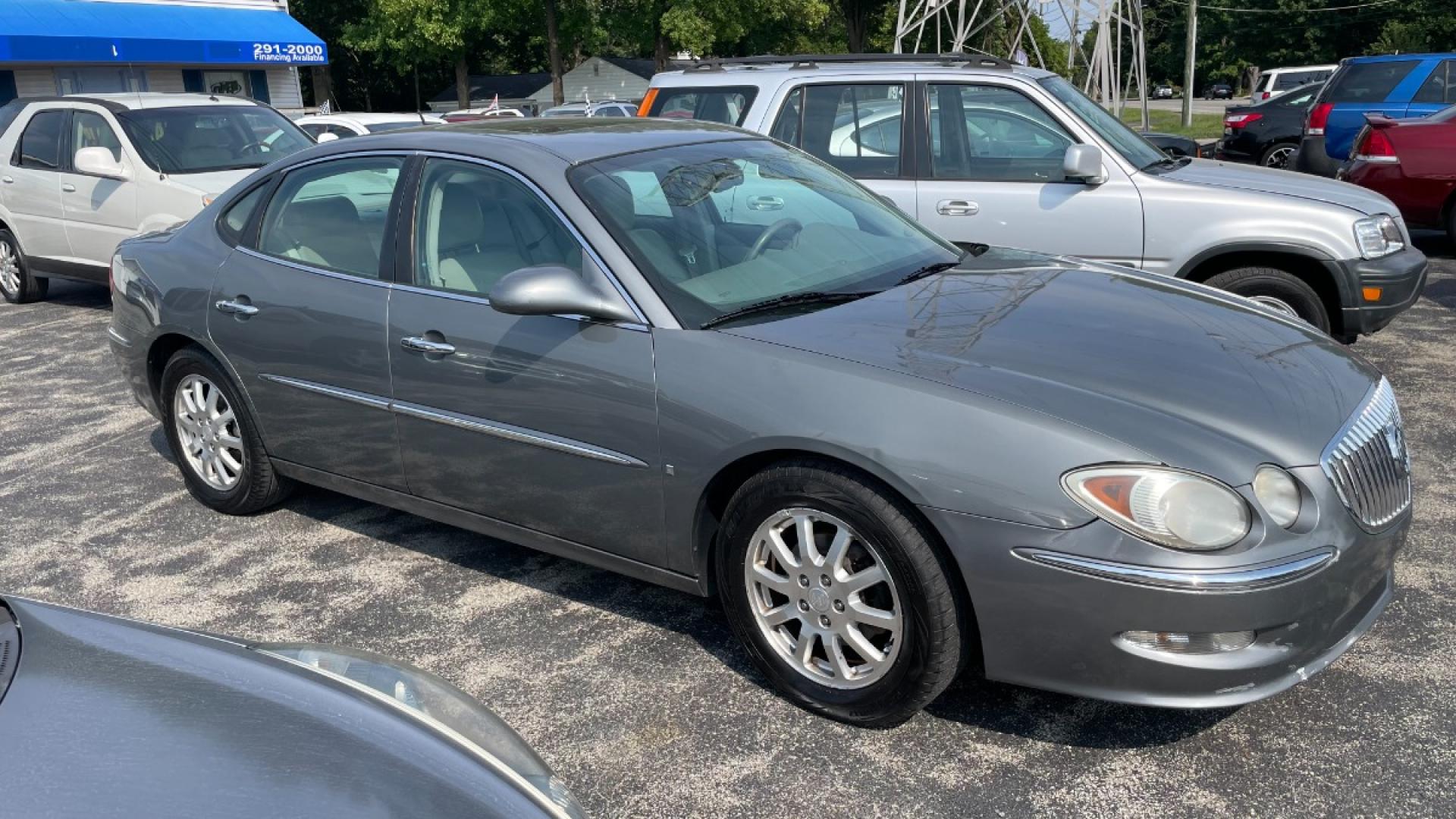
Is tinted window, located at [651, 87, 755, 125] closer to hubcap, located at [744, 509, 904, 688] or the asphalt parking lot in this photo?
the asphalt parking lot

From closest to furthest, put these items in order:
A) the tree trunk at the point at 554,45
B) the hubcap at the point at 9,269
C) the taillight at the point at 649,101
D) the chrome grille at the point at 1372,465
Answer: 1. the chrome grille at the point at 1372,465
2. the taillight at the point at 649,101
3. the hubcap at the point at 9,269
4. the tree trunk at the point at 554,45

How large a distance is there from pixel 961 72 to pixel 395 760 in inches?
226

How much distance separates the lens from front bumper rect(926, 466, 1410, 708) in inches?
110

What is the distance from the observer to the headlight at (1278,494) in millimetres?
2850

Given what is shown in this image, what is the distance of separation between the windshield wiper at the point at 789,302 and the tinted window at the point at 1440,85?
12.7 meters

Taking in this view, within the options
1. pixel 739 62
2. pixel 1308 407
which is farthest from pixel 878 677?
pixel 739 62

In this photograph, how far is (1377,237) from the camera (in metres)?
6.13

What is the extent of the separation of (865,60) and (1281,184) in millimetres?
2412

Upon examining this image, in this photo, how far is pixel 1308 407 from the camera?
316 cm

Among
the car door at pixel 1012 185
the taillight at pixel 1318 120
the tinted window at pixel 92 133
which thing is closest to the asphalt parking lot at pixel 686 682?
the car door at pixel 1012 185

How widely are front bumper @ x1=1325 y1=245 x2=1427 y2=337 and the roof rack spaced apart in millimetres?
2157

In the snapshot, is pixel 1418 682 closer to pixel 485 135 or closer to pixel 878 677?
pixel 878 677

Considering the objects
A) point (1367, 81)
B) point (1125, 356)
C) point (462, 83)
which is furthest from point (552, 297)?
point (462, 83)

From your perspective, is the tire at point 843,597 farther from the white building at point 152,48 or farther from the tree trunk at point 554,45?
the tree trunk at point 554,45
